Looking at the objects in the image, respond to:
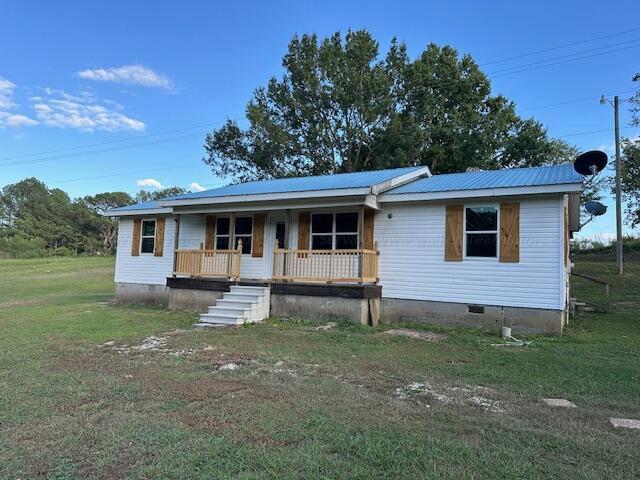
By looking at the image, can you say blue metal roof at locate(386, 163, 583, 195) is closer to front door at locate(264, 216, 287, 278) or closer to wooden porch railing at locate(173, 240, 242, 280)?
front door at locate(264, 216, 287, 278)

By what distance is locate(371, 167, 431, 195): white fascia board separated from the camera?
10477mm

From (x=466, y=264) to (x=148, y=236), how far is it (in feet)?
34.7

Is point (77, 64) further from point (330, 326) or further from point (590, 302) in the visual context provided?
point (590, 302)

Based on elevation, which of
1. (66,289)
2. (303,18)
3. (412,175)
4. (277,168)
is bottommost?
(66,289)

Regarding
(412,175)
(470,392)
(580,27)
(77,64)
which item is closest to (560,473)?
(470,392)

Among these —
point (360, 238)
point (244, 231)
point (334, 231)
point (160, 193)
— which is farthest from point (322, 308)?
point (160, 193)

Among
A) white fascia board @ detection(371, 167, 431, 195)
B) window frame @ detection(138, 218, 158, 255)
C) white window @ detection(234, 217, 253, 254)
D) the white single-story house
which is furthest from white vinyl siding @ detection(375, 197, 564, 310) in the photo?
window frame @ detection(138, 218, 158, 255)

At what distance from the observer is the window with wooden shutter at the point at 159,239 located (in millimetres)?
14602

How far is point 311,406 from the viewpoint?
4.47 metres

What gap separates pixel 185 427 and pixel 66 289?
2076 cm

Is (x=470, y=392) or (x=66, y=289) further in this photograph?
(x=66, y=289)

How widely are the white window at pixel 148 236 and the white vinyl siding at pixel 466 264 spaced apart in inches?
318

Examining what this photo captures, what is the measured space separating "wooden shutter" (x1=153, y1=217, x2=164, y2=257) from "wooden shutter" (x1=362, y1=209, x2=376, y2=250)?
23.7 feet

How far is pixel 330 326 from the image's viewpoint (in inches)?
396
